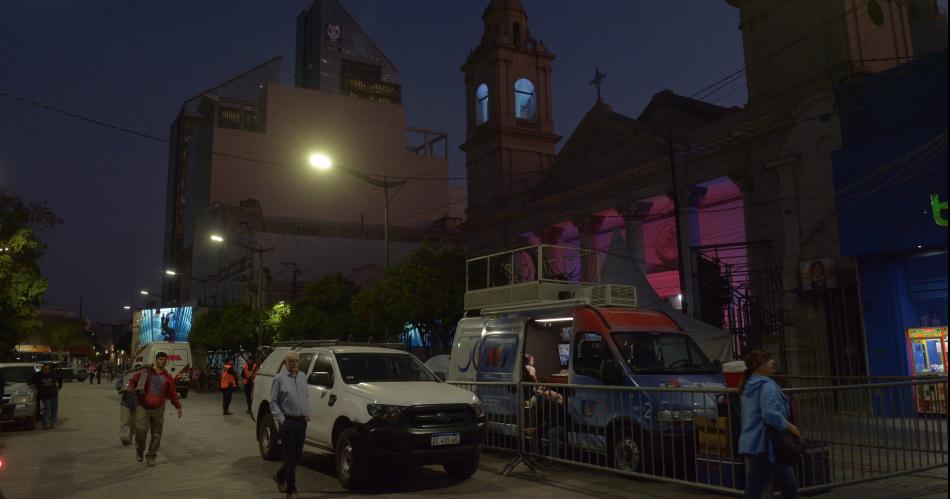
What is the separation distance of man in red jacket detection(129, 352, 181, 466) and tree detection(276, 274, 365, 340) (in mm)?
27087

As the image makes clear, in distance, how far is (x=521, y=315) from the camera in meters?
12.3

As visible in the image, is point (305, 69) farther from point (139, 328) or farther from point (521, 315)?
point (521, 315)

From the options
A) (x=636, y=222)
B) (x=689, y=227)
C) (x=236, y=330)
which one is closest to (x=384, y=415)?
(x=689, y=227)

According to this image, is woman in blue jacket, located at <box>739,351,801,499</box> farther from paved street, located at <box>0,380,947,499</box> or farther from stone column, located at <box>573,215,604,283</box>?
stone column, located at <box>573,215,604,283</box>

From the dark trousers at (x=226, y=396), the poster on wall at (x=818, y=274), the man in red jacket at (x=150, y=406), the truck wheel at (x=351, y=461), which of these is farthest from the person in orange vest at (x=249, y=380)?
the poster on wall at (x=818, y=274)

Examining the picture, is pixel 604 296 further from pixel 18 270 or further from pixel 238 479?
pixel 18 270

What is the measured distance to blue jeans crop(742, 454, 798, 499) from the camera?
5.82m

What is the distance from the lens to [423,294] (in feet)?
99.5

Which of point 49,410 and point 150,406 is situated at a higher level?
point 150,406

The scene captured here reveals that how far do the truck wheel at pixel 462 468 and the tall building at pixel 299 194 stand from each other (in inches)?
2267

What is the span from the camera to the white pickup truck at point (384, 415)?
28.5 ft

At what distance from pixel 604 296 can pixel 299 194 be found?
309 ft

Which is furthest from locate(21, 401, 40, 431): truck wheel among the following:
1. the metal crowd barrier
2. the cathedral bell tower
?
the cathedral bell tower

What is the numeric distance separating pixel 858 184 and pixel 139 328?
109595 mm
